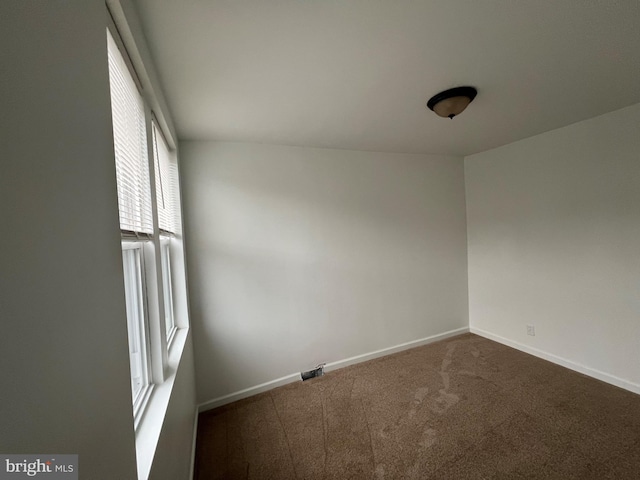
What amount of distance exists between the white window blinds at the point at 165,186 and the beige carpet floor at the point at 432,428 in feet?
5.62

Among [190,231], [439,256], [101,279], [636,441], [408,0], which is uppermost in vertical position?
[408,0]

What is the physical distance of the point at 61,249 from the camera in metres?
0.43

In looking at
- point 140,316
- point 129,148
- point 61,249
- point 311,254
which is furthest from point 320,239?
point 61,249

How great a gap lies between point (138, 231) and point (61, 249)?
676 mm

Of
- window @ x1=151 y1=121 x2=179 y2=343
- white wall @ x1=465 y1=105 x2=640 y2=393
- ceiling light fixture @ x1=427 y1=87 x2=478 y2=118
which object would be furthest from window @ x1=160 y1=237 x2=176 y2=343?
white wall @ x1=465 y1=105 x2=640 y2=393

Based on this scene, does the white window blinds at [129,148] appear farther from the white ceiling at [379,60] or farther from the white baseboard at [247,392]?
the white baseboard at [247,392]

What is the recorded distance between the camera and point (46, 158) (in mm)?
407

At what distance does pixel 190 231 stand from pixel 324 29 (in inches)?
74.5

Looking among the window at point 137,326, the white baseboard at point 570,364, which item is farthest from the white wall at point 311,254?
the window at point 137,326

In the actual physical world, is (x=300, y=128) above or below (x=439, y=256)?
above

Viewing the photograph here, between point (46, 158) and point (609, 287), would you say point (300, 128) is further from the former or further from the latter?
point (609, 287)

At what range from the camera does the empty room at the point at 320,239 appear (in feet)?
1.44

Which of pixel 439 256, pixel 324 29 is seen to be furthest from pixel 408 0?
pixel 439 256

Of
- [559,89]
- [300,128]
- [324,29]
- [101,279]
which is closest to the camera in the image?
[101,279]
